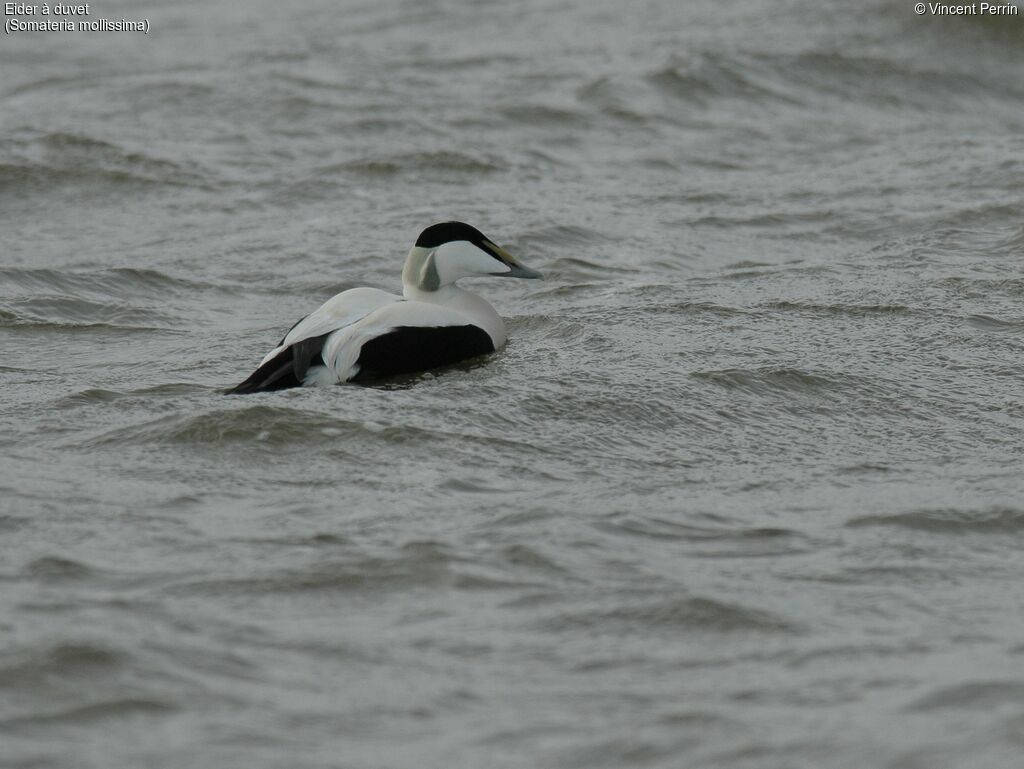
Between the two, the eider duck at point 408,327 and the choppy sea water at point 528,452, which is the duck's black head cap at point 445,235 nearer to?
the eider duck at point 408,327

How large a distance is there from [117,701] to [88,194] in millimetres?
7172

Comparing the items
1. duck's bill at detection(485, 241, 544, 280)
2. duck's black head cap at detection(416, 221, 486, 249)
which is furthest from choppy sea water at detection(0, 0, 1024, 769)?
duck's black head cap at detection(416, 221, 486, 249)

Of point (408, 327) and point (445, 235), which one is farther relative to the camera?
point (445, 235)

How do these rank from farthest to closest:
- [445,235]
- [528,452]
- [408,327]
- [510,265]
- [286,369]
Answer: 1. [510,265]
2. [445,235]
3. [408,327]
4. [286,369]
5. [528,452]

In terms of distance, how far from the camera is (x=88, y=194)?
10.7 m

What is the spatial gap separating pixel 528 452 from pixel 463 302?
1.49 m

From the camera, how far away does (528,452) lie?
5766mm

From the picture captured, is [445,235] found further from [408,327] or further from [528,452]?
[528,452]

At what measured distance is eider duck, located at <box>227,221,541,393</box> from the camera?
6453 mm

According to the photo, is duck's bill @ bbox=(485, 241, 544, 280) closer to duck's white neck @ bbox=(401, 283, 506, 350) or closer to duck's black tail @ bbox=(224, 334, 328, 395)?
duck's white neck @ bbox=(401, 283, 506, 350)

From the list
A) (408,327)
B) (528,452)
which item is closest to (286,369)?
(408,327)

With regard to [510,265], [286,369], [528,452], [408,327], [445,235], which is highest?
[445,235]

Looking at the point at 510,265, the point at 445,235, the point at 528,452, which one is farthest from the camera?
the point at 510,265

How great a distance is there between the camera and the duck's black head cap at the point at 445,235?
7078 millimetres
